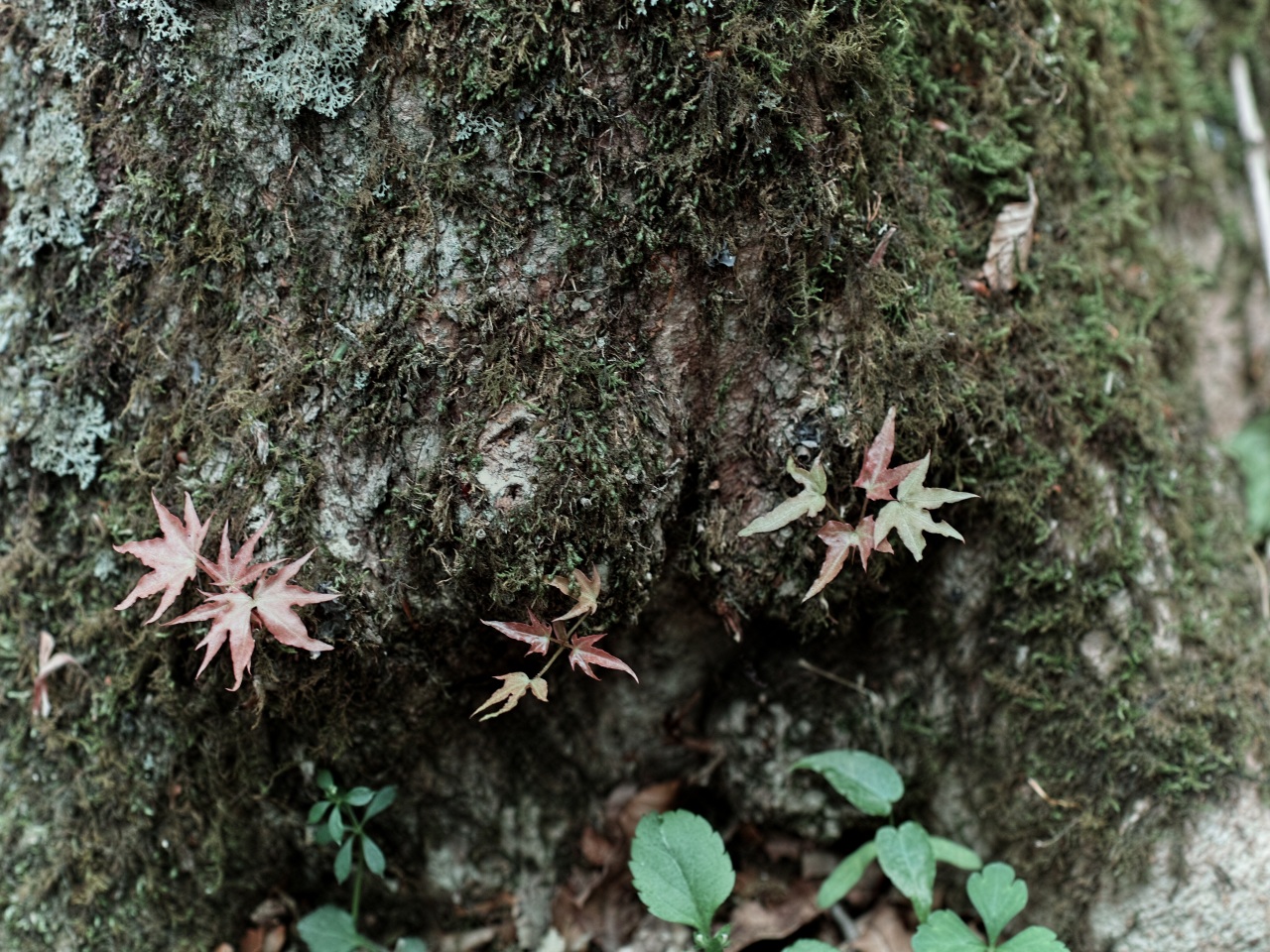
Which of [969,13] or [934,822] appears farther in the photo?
[934,822]

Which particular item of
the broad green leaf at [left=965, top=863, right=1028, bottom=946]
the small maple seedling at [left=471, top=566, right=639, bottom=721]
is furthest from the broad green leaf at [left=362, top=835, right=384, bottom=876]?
the broad green leaf at [left=965, top=863, right=1028, bottom=946]

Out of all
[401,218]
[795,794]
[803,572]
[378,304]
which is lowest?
[795,794]

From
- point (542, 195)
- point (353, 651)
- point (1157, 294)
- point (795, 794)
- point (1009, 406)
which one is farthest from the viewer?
point (1157, 294)

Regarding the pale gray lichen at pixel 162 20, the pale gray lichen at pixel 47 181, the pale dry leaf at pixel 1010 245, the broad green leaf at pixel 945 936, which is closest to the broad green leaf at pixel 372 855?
the broad green leaf at pixel 945 936

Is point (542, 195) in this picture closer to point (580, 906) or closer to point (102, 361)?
point (102, 361)

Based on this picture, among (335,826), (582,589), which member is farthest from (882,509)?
(335,826)

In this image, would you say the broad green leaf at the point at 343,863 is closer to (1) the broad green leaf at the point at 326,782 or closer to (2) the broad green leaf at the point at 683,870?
(1) the broad green leaf at the point at 326,782

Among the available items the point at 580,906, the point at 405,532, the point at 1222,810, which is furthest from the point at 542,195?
the point at 1222,810
